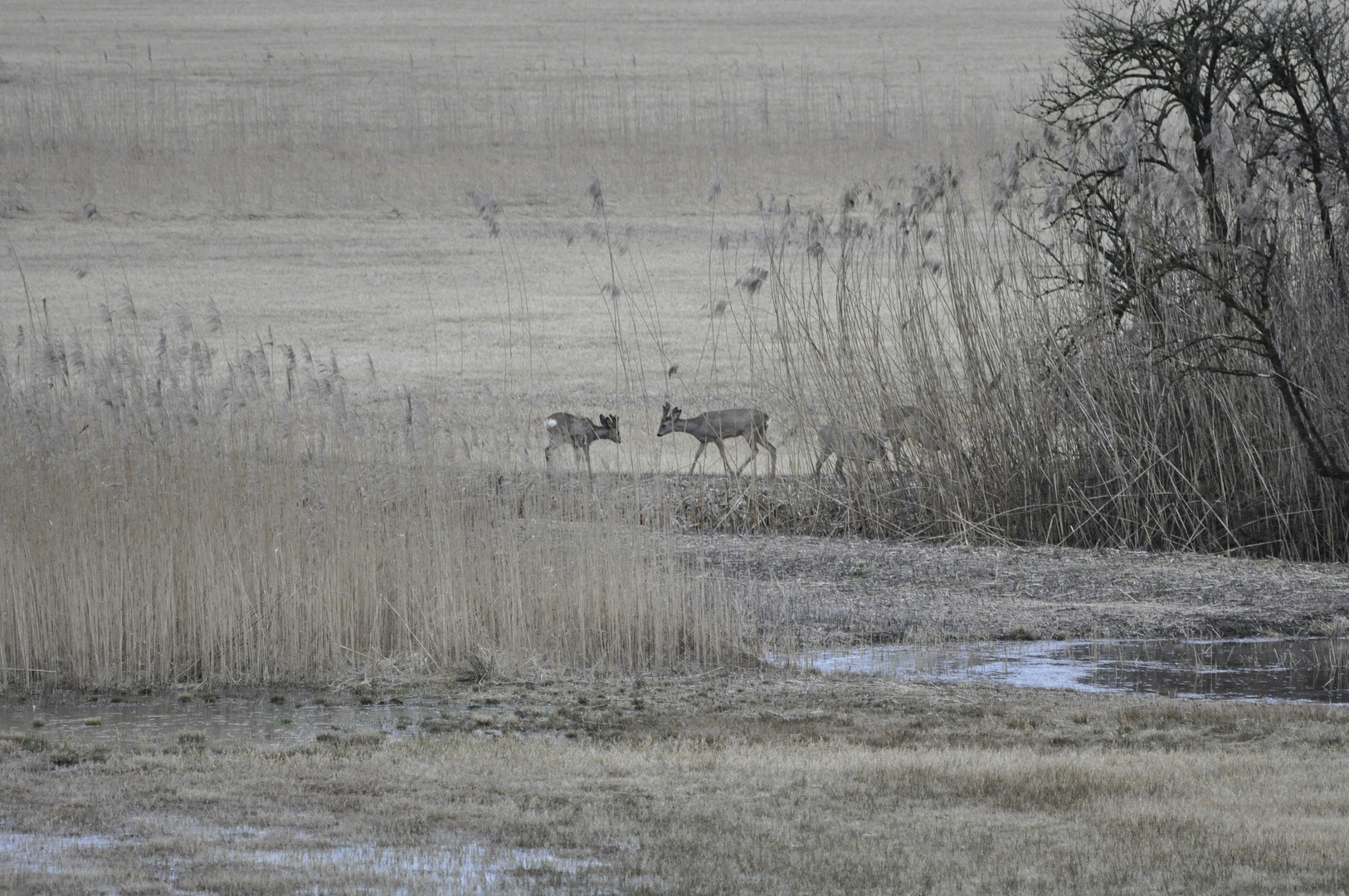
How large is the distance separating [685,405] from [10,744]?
1450cm

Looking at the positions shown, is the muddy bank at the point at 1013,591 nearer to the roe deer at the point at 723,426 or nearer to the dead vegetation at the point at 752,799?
the dead vegetation at the point at 752,799

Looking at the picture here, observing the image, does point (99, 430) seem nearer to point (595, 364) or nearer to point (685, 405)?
point (685, 405)

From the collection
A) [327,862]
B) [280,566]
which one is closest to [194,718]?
[280,566]

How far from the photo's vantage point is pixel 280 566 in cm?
1060

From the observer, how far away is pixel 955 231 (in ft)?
51.6

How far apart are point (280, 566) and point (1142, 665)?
526cm

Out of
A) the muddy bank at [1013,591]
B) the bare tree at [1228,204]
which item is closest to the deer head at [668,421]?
the muddy bank at [1013,591]

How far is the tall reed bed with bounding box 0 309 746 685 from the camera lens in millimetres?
10172

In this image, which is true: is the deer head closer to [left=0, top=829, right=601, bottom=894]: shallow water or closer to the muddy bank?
the muddy bank

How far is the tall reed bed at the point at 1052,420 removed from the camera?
13617mm

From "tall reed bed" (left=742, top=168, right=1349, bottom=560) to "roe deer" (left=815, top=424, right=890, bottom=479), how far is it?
113mm

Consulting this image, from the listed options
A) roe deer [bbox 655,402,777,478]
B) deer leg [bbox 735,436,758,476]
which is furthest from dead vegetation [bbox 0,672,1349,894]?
roe deer [bbox 655,402,777,478]

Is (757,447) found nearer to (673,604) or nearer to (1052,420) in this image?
(1052,420)

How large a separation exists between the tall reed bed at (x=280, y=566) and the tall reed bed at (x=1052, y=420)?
11.7ft
